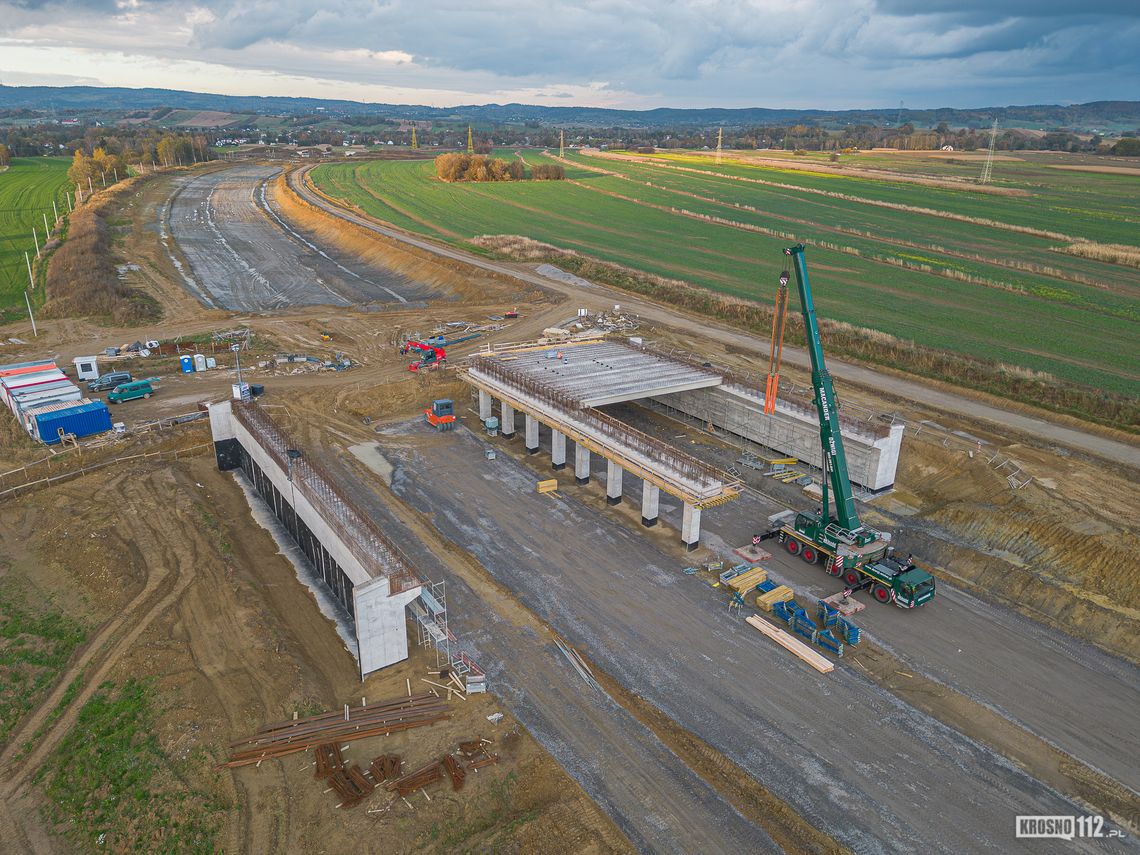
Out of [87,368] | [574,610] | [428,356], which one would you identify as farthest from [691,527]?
[87,368]

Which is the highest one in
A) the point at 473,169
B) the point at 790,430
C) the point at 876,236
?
the point at 473,169

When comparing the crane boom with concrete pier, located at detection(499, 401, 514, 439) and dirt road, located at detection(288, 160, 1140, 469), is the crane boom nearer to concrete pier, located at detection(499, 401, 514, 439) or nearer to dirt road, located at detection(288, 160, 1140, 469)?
dirt road, located at detection(288, 160, 1140, 469)

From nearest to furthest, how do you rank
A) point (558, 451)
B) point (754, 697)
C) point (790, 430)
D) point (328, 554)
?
point (754, 697) → point (328, 554) → point (558, 451) → point (790, 430)

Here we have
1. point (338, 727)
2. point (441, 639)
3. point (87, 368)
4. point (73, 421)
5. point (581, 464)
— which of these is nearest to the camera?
point (338, 727)

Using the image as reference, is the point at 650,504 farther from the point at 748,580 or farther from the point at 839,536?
the point at 839,536

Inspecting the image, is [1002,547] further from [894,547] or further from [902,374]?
[902,374]

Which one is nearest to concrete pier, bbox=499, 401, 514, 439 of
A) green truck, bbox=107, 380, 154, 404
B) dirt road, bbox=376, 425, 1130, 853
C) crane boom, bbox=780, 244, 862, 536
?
dirt road, bbox=376, 425, 1130, 853
